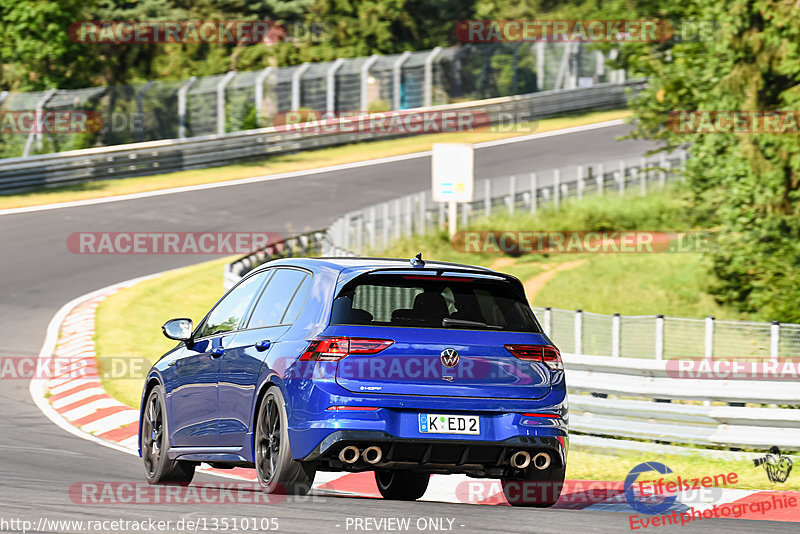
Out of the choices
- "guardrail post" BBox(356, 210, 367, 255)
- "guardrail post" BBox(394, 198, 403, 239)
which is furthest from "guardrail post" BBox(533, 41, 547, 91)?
"guardrail post" BBox(356, 210, 367, 255)

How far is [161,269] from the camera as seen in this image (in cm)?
2733

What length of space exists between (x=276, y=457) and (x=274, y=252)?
18.2 metres

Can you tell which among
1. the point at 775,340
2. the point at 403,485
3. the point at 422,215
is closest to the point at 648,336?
the point at 775,340

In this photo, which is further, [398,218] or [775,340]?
[398,218]

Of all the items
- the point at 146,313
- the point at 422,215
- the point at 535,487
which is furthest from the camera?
the point at 422,215

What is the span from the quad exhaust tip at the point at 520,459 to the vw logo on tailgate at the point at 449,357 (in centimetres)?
70

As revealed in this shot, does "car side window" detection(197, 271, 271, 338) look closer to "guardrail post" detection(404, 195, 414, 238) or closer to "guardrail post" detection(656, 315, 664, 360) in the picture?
"guardrail post" detection(656, 315, 664, 360)

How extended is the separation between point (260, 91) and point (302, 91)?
82.9 inches

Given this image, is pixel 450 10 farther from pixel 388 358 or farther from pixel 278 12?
pixel 388 358

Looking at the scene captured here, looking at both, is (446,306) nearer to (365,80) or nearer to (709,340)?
(709,340)

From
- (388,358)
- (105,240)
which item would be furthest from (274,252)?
(388,358)

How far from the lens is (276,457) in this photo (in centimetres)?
836

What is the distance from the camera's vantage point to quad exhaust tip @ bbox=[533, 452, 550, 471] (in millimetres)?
8336

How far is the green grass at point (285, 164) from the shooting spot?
34.3m
